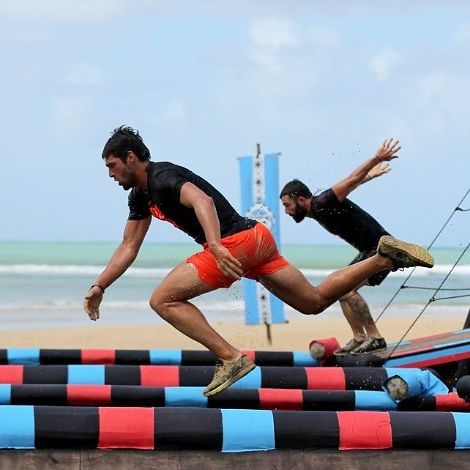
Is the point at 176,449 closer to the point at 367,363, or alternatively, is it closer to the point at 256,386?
the point at 256,386

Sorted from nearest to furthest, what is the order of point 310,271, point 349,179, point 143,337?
point 349,179 → point 143,337 → point 310,271

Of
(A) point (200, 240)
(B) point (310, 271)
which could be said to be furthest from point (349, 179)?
(B) point (310, 271)

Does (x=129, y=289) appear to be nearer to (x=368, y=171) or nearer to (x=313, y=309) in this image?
(x=368, y=171)

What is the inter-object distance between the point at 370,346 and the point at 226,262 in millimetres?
3796

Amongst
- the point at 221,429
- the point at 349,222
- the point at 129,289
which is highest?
the point at 129,289

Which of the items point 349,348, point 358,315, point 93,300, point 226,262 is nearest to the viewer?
point 226,262

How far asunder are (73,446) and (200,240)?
4.81 ft

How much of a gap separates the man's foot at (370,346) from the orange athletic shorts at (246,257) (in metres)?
3.05

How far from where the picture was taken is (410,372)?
6652 mm

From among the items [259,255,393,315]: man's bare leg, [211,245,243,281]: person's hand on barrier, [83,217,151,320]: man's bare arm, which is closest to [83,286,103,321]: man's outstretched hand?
[83,217,151,320]: man's bare arm

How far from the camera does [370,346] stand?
907 cm

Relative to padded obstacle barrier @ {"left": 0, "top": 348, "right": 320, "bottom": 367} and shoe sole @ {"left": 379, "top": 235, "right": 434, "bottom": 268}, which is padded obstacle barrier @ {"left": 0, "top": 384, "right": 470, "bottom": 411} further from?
padded obstacle barrier @ {"left": 0, "top": 348, "right": 320, "bottom": 367}

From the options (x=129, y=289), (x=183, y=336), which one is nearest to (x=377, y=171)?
(x=183, y=336)

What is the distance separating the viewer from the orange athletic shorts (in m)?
5.79
